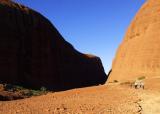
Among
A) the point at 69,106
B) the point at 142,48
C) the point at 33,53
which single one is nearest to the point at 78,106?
the point at 69,106

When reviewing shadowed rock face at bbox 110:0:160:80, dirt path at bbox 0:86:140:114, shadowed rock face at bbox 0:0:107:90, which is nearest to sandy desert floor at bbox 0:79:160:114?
dirt path at bbox 0:86:140:114

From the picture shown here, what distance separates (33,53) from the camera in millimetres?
75438

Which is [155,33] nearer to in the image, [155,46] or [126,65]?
[155,46]

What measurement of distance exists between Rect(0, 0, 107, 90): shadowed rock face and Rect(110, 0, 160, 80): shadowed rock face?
14.3m

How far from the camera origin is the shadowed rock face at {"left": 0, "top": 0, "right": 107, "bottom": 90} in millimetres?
66312

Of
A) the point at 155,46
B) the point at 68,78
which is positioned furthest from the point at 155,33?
the point at 68,78

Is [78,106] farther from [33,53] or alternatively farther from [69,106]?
[33,53]

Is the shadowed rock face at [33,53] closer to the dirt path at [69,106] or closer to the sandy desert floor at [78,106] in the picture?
the sandy desert floor at [78,106]

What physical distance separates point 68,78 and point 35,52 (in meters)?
16.9

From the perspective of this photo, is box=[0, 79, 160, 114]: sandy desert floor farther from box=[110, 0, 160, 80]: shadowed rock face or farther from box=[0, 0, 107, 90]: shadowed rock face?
box=[0, 0, 107, 90]: shadowed rock face

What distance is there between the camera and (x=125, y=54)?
2813 inches

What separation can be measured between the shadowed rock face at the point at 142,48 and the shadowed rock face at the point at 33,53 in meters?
14.3

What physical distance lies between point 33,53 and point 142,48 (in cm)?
2326

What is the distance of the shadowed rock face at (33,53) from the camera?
218 feet
